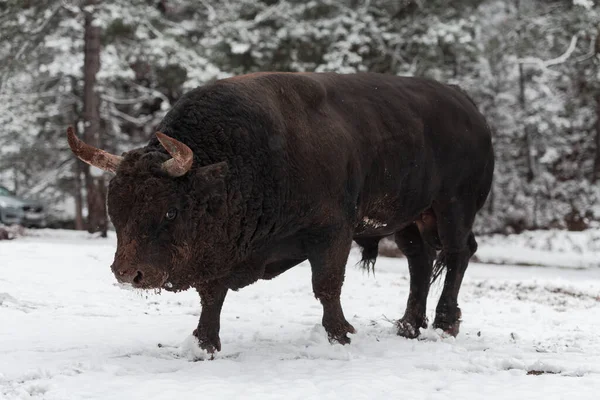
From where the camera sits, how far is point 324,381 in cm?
502

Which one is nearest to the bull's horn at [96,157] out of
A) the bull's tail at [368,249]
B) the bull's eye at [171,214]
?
the bull's eye at [171,214]

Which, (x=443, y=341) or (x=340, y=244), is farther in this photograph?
(x=443, y=341)

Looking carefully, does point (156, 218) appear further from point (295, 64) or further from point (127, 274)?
point (295, 64)

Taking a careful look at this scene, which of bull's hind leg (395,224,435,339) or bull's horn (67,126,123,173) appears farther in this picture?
bull's hind leg (395,224,435,339)

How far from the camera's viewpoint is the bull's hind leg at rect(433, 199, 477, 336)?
24.3 feet

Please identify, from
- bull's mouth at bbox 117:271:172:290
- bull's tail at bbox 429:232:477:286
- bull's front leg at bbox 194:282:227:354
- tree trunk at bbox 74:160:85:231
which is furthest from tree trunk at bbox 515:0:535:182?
bull's mouth at bbox 117:271:172:290

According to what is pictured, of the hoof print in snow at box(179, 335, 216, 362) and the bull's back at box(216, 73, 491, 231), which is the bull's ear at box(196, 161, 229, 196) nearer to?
the bull's back at box(216, 73, 491, 231)

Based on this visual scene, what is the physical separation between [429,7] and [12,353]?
1802cm

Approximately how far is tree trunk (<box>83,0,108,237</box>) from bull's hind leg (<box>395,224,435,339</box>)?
11.7m

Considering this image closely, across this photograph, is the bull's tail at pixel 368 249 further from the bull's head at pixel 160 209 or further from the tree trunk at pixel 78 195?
the tree trunk at pixel 78 195

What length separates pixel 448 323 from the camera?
24.2 ft

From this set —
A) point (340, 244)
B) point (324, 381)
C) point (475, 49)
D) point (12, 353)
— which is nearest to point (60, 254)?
point (12, 353)

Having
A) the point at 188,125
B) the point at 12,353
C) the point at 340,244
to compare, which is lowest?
the point at 12,353

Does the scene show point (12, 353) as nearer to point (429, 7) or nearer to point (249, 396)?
point (249, 396)
